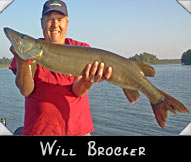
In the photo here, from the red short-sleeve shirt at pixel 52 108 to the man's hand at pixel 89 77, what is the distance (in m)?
0.09

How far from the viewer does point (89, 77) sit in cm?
251

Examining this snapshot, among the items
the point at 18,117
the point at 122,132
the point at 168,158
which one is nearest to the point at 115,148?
the point at 168,158

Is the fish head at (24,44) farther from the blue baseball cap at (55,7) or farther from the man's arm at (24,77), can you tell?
the blue baseball cap at (55,7)

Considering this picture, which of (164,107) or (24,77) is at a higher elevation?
(24,77)

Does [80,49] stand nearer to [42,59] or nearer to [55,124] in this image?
[42,59]

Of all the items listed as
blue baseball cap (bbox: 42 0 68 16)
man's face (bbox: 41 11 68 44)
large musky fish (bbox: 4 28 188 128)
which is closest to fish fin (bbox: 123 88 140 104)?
large musky fish (bbox: 4 28 188 128)

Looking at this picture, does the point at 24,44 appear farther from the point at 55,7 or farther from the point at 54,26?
the point at 55,7

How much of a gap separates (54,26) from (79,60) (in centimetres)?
47

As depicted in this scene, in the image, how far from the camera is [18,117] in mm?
14062

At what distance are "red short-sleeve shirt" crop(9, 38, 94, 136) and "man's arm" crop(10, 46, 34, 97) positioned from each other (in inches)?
3.4

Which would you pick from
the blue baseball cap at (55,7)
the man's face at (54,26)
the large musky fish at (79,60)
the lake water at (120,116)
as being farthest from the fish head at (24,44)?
the lake water at (120,116)

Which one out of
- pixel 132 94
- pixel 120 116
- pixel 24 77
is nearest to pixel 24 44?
pixel 24 77

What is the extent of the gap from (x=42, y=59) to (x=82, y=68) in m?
0.44

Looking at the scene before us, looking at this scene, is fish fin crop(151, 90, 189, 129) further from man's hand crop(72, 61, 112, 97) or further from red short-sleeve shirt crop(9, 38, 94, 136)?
red short-sleeve shirt crop(9, 38, 94, 136)
